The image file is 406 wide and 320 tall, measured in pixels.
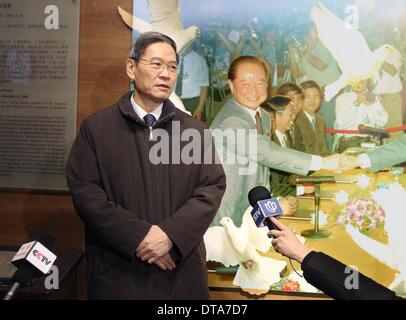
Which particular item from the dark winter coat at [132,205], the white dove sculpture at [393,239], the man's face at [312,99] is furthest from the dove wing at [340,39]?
the dark winter coat at [132,205]

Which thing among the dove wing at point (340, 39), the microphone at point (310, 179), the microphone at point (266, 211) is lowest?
the microphone at point (310, 179)

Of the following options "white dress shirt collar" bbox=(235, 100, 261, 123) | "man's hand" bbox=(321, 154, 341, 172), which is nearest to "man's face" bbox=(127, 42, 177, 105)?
"white dress shirt collar" bbox=(235, 100, 261, 123)

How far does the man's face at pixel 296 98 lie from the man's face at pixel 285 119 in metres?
0.04

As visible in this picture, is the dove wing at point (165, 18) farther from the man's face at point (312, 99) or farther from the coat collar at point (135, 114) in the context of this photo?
Result: the man's face at point (312, 99)

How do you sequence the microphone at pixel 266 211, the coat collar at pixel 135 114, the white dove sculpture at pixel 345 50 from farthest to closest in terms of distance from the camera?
the white dove sculpture at pixel 345 50, the coat collar at pixel 135 114, the microphone at pixel 266 211

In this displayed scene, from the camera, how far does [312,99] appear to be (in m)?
2.09

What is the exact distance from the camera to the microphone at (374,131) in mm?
2061

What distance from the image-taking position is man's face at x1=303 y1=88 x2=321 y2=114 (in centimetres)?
208

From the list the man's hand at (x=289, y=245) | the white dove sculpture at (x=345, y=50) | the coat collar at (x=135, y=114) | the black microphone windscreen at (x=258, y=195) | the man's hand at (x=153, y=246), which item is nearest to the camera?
the man's hand at (x=289, y=245)

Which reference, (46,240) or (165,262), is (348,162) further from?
(46,240)

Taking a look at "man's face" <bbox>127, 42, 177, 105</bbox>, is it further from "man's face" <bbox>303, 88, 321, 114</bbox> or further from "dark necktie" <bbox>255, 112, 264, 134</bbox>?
"man's face" <bbox>303, 88, 321, 114</bbox>

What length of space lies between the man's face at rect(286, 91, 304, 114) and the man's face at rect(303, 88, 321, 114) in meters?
0.03

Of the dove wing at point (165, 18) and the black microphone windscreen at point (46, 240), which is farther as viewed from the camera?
the dove wing at point (165, 18)
